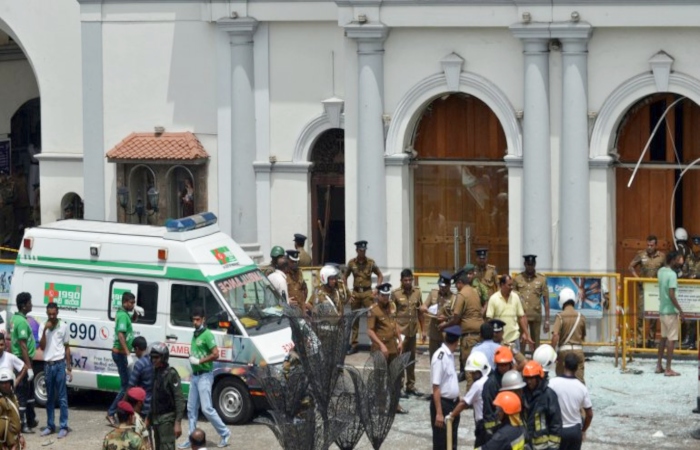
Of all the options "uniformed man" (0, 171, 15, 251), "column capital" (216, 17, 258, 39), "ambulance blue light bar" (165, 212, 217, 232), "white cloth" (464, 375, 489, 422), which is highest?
"column capital" (216, 17, 258, 39)

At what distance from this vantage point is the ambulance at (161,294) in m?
23.3

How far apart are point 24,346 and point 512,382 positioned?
7.13 m

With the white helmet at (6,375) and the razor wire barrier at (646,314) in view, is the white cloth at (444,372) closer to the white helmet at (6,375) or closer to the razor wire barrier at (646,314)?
the white helmet at (6,375)

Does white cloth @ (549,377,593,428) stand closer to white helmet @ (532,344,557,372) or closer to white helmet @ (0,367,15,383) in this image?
white helmet @ (532,344,557,372)

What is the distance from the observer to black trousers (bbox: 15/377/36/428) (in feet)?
75.2

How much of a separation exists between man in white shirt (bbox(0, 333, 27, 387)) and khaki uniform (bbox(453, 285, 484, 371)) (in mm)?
5303

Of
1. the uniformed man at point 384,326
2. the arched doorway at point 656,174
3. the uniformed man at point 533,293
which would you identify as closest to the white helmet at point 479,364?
the uniformed man at point 384,326

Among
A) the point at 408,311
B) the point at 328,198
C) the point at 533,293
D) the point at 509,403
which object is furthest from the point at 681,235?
the point at 509,403

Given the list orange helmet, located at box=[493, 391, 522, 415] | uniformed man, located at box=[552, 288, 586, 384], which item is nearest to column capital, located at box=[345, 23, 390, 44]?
uniformed man, located at box=[552, 288, 586, 384]

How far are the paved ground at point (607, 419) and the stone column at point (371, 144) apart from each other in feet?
11.1

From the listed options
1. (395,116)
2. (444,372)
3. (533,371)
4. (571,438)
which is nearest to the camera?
(533,371)

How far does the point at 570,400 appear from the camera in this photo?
62.0 ft

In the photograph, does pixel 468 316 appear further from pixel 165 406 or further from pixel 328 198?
pixel 328 198

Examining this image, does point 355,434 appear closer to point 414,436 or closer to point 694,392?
point 414,436
